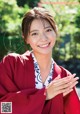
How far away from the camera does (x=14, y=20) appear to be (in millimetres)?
8477

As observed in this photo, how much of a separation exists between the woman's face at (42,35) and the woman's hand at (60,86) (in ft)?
0.72

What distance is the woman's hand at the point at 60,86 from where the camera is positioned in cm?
224

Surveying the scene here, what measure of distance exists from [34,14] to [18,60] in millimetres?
320

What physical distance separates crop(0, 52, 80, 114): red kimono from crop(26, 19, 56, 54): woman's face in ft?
0.48

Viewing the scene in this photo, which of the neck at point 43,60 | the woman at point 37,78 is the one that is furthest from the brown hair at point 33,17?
the neck at point 43,60

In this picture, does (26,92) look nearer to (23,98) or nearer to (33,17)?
(23,98)

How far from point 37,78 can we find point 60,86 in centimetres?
21

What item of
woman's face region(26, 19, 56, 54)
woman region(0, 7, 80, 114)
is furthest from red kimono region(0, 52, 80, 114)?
woman's face region(26, 19, 56, 54)

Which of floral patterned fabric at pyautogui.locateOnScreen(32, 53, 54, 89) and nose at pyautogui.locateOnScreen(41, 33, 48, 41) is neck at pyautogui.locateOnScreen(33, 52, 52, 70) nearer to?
floral patterned fabric at pyautogui.locateOnScreen(32, 53, 54, 89)

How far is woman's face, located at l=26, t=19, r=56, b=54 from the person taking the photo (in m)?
2.31

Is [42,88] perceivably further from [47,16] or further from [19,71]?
[47,16]

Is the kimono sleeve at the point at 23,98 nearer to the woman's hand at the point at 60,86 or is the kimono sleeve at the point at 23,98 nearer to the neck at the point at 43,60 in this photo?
the woman's hand at the point at 60,86

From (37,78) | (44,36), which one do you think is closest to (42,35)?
(44,36)

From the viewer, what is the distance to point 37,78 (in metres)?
2.40
